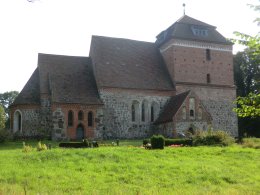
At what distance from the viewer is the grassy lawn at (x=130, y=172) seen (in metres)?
14.7

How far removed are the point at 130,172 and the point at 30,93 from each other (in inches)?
945

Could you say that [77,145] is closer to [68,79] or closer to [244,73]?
[68,79]

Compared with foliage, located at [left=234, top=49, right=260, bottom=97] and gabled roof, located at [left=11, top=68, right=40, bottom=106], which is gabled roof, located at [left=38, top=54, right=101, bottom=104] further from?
foliage, located at [left=234, top=49, right=260, bottom=97]

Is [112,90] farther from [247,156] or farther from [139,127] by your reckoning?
[247,156]

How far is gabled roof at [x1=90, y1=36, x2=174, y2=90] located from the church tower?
1397mm

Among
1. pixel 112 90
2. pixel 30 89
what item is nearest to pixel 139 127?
pixel 112 90

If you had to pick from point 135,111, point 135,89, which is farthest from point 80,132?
point 135,89

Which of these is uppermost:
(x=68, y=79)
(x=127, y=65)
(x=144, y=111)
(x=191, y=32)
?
(x=191, y=32)

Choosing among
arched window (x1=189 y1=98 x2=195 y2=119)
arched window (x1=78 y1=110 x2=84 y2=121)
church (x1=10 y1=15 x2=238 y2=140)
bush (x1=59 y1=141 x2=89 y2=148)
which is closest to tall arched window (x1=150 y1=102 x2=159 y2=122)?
church (x1=10 y1=15 x2=238 y2=140)

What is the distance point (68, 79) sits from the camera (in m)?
40.2

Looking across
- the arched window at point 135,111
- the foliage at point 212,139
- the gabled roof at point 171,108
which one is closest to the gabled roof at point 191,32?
the gabled roof at point 171,108

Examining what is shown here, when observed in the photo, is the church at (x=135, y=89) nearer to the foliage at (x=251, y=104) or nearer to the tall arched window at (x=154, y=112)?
the tall arched window at (x=154, y=112)

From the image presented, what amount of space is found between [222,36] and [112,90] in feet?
52.3

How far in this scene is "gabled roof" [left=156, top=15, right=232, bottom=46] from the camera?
44375 millimetres
